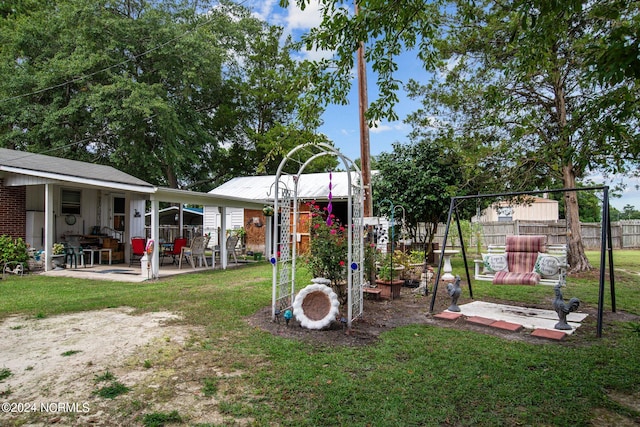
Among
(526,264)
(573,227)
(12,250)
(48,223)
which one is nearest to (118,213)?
(48,223)

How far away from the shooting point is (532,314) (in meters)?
5.92

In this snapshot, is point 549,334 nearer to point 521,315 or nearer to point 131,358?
point 521,315

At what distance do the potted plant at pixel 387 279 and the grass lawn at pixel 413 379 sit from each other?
1872 mm

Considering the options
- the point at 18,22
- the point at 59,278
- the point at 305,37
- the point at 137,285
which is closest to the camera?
the point at 305,37

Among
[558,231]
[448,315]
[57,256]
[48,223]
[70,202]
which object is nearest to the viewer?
[448,315]

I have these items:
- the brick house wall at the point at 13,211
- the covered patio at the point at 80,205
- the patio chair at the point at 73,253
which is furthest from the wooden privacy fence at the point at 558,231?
the brick house wall at the point at 13,211

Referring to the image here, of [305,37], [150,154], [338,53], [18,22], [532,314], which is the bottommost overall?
[532,314]

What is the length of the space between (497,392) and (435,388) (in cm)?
48

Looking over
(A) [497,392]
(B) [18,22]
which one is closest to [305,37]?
(A) [497,392]

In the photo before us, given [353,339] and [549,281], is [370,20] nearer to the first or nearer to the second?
[353,339]

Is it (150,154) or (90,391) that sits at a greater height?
(150,154)

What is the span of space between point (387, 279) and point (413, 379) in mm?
3802

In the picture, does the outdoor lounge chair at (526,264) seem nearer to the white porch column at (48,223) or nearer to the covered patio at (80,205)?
the covered patio at (80,205)

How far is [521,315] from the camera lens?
5840mm
